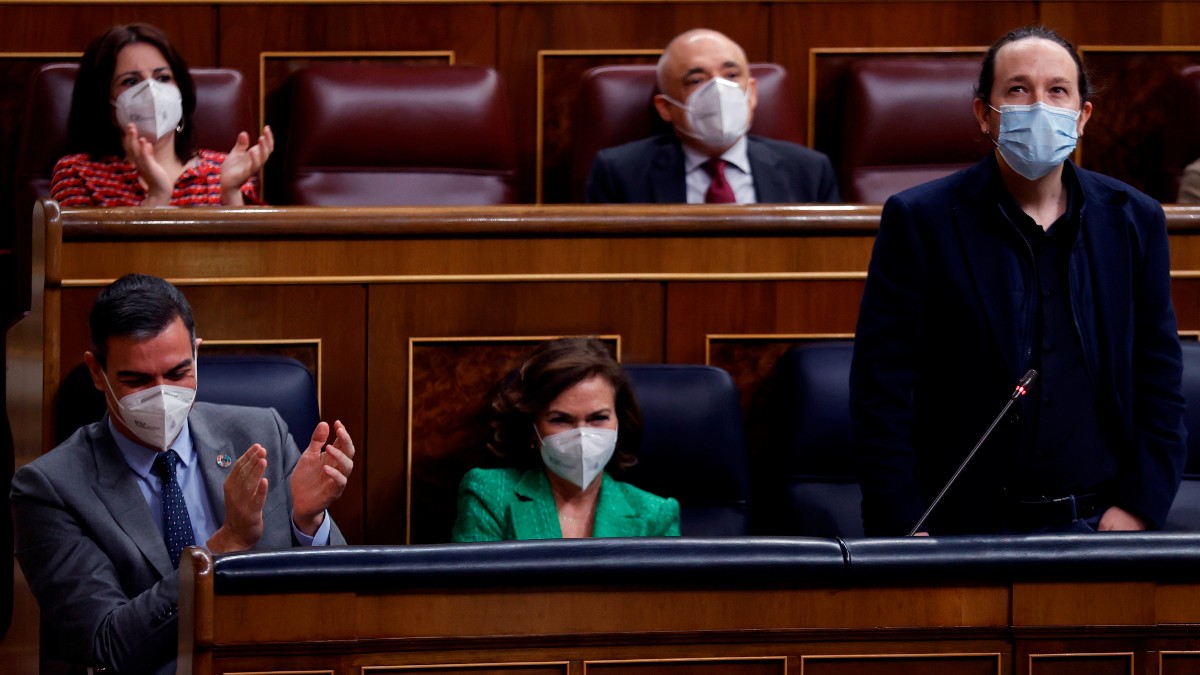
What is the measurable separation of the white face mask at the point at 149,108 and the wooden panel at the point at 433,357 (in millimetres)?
388

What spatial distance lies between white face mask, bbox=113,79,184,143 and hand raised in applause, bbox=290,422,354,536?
2.13ft

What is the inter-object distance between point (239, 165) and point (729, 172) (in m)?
0.53

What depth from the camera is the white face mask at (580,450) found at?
128 cm

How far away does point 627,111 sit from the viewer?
182 cm

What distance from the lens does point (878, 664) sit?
2.67 feet

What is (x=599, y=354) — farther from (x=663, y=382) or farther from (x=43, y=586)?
(x=43, y=586)

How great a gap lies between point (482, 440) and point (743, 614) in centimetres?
62

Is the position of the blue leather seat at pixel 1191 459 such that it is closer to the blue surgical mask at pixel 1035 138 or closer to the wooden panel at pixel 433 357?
the blue surgical mask at pixel 1035 138

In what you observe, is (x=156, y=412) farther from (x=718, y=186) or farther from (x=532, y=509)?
(x=718, y=186)

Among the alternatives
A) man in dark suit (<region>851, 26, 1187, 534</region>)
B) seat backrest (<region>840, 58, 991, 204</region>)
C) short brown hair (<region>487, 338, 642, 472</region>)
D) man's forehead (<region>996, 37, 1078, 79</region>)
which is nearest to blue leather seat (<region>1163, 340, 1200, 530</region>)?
man in dark suit (<region>851, 26, 1187, 534</region>)

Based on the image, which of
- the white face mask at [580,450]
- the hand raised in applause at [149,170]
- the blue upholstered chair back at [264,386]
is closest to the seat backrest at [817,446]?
the white face mask at [580,450]

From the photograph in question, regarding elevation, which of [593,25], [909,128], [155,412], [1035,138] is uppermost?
[593,25]

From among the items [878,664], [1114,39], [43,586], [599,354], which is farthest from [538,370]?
[1114,39]

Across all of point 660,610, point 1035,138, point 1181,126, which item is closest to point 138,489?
point 660,610
